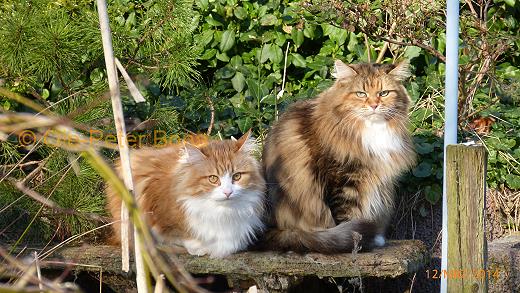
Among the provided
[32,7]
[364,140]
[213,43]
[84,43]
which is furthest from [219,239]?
[213,43]

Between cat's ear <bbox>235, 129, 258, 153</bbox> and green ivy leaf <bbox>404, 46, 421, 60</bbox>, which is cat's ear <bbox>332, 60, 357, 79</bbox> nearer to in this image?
cat's ear <bbox>235, 129, 258, 153</bbox>

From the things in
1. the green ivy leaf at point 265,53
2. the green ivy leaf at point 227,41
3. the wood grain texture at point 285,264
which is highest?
the green ivy leaf at point 227,41

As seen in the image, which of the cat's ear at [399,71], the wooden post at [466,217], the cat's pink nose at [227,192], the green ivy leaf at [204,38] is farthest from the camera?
the green ivy leaf at [204,38]

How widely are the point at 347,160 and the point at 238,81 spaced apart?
1.98 meters

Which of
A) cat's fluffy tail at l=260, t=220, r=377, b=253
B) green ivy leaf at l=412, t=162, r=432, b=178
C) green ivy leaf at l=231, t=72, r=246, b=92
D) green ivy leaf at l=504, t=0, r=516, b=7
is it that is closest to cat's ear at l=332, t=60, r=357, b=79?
cat's fluffy tail at l=260, t=220, r=377, b=253

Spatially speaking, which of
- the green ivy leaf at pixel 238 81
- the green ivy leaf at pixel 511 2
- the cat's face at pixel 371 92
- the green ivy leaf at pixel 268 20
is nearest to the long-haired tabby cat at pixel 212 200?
the cat's face at pixel 371 92

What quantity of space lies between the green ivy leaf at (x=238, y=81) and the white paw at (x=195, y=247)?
7.22 feet

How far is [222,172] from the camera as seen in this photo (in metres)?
3.47

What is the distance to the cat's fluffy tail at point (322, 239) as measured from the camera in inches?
145

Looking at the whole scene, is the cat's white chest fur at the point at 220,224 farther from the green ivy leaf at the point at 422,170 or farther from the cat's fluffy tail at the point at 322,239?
the green ivy leaf at the point at 422,170

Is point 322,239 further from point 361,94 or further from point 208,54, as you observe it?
point 208,54

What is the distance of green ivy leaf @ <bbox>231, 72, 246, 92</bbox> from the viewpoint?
5.61m

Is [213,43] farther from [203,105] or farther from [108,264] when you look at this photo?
[108,264]

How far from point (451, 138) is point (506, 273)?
1.50 m
